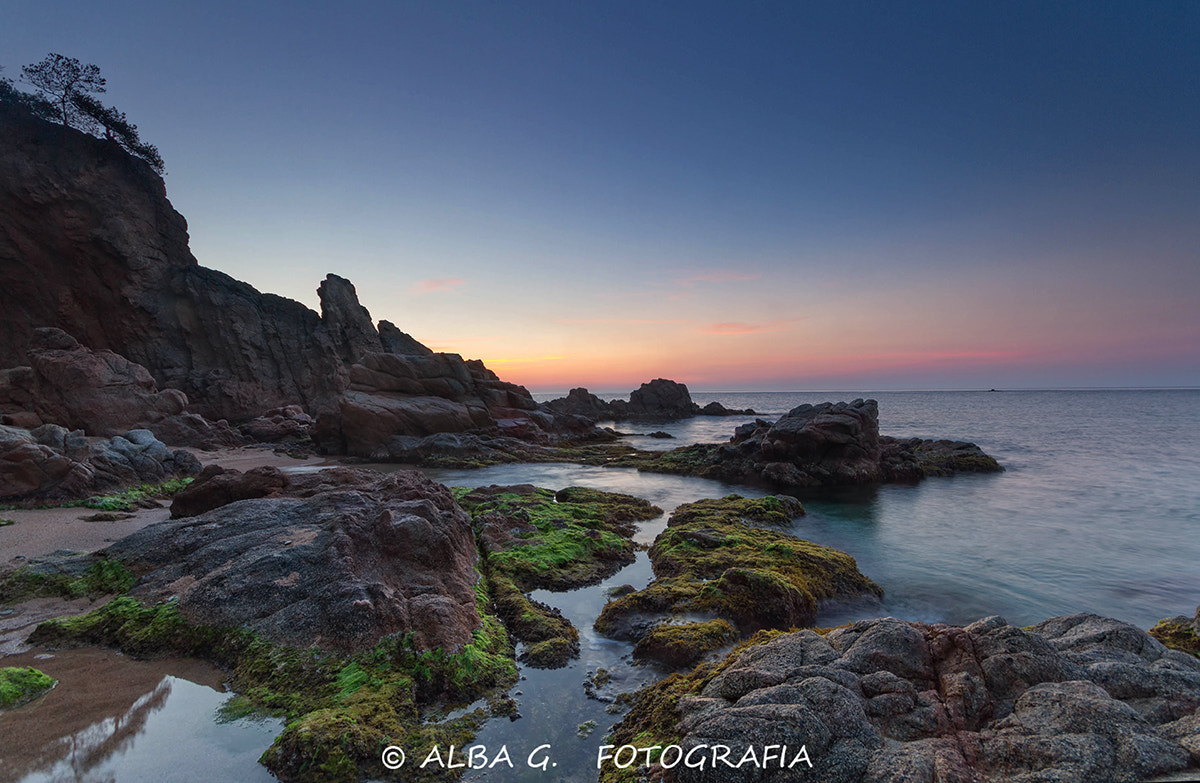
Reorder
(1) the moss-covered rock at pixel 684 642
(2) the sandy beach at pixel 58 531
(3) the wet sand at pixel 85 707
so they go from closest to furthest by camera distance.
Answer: (3) the wet sand at pixel 85 707 < (1) the moss-covered rock at pixel 684 642 < (2) the sandy beach at pixel 58 531

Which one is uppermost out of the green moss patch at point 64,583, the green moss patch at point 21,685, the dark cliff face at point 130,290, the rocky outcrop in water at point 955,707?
the dark cliff face at point 130,290

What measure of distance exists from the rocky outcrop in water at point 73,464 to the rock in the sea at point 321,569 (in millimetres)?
8173

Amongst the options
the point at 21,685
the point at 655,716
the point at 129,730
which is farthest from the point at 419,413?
the point at 655,716

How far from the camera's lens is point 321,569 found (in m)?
7.22

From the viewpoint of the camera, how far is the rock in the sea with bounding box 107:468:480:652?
638cm

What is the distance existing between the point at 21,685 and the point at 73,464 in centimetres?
1232

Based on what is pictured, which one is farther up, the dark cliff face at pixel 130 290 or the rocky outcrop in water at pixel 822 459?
the dark cliff face at pixel 130 290

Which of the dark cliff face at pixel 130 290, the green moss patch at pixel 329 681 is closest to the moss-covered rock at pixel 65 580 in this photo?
the green moss patch at pixel 329 681

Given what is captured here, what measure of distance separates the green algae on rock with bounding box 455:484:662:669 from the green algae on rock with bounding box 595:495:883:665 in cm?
106

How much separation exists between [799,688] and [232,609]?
7066mm

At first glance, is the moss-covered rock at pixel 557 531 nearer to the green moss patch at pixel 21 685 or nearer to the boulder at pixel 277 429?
the green moss patch at pixel 21 685

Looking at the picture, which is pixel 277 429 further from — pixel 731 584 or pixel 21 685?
pixel 731 584

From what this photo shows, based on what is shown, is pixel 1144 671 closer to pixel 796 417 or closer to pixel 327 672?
pixel 327 672

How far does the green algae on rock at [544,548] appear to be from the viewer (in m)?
7.86
